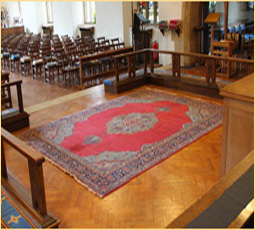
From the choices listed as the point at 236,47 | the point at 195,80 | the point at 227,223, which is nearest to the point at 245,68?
the point at 236,47

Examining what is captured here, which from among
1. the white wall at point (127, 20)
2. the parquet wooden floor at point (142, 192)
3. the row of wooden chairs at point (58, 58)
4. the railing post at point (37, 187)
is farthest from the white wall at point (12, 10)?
the railing post at point (37, 187)

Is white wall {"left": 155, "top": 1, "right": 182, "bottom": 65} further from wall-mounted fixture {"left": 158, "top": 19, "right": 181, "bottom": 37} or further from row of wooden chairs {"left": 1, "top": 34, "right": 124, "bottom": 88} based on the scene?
row of wooden chairs {"left": 1, "top": 34, "right": 124, "bottom": 88}

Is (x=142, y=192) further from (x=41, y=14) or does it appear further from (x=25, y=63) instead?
(x=41, y=14)

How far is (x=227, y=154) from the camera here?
3.36 metres

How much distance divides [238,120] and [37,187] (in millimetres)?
1946

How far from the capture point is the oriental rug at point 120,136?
4398mm

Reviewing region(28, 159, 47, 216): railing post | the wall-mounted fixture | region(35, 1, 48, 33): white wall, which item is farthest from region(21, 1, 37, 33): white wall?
region(28, 159, 47, 216): railing post

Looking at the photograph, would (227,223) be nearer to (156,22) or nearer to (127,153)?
(127,153)

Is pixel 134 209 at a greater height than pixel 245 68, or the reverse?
pixel 245 68

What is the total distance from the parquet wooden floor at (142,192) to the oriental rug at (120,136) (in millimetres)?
139

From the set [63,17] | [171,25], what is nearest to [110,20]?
[171,25]

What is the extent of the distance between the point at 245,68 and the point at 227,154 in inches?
243

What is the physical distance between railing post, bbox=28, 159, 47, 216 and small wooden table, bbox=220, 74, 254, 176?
1758 millimetres

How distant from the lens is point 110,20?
12125 millimetres
